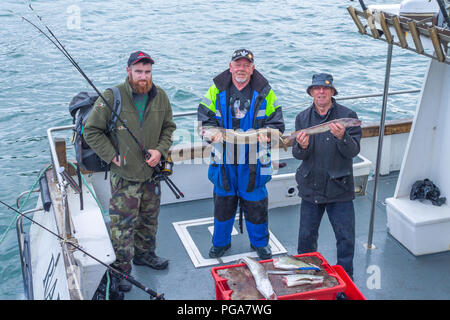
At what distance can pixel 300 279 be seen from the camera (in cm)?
341

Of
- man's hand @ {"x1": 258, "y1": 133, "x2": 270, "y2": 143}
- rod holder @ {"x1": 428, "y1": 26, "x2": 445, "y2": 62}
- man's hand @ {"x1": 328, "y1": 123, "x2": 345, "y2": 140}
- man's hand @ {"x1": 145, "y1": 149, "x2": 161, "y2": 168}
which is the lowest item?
man's hand @ {"x1": 145, "y1": 149, "x2": 161, "y2": 168}

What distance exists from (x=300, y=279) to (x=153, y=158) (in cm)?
154

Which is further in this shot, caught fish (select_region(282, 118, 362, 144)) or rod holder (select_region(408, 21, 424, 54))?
caught fish (select_region(282, 118, 362, 144))

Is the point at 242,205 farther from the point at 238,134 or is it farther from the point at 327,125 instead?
the point at 327,125

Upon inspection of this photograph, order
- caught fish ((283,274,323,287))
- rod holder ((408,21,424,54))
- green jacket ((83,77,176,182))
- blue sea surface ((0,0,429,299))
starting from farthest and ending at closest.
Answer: blue sea surface ((0,0,429,299)) → green jacket ((83,77,176,182)) → rod holder ((408,21,424,54)) → caught fish ((283,274,323,287))

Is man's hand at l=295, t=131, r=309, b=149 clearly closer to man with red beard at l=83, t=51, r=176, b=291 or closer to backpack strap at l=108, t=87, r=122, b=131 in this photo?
man with red beard at l=83, t=51, r=176, b=291

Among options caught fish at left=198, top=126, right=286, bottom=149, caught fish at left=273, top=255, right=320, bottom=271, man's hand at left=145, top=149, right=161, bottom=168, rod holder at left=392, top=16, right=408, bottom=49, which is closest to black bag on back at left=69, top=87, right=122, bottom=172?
man's hand at left=145, top=149, right=161, bottom=168

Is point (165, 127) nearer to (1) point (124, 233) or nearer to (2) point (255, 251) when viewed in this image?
(1) point (124, 233)

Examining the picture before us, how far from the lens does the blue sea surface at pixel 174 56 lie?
1241 cm

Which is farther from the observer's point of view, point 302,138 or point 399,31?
point 302,138

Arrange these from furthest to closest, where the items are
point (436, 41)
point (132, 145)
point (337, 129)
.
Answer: point (132, 145), point (337, 129), point (436, 41)

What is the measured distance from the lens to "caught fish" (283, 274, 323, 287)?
339 centimetres

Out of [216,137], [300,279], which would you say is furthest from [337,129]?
[300,279]

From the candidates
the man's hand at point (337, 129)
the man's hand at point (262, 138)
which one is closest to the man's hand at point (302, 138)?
the man's hand at point (337, 129)
